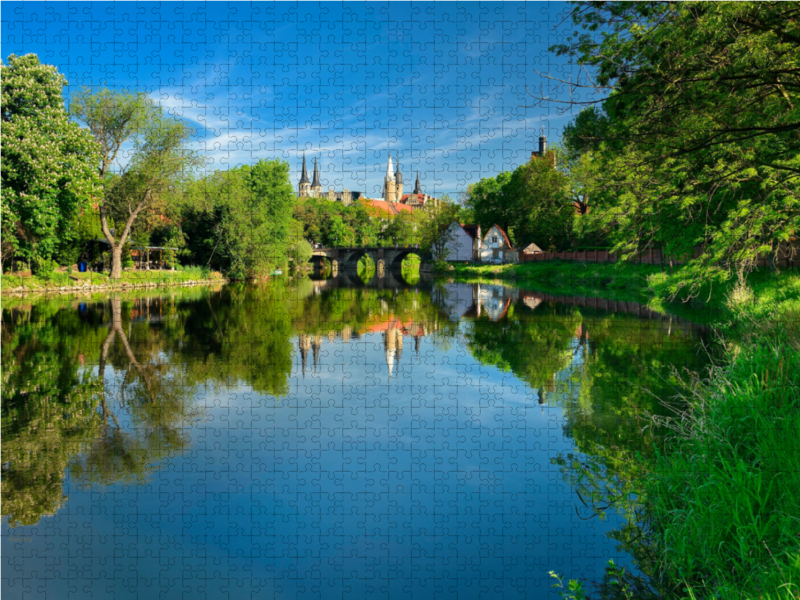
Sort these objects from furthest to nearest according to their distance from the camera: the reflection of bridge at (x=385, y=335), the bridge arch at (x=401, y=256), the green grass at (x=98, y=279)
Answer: the bridge arch at (x=401, y=256), the green grass at (x=98, y=279), the reflection of bridge at (x=385, y=335)

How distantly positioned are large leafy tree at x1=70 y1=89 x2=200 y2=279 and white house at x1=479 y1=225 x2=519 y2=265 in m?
44.2

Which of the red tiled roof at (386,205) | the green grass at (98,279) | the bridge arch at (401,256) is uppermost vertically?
the red tiled roof at (386,205)

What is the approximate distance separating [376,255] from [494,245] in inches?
815

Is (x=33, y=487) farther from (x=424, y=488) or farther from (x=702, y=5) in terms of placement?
(x=702, y=5)

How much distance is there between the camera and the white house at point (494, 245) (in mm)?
78812

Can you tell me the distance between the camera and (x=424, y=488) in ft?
24.5

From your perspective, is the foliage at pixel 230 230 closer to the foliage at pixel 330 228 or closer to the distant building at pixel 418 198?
the foliage at pixel 330 228

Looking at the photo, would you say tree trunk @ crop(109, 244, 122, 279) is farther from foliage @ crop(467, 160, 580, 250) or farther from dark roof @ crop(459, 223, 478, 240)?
dark roof @ crop(459, 223, 478, 240)

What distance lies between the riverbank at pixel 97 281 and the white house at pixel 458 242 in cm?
3155

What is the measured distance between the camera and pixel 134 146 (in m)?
44.0

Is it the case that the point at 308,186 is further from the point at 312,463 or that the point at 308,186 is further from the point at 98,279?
the point at 312,463

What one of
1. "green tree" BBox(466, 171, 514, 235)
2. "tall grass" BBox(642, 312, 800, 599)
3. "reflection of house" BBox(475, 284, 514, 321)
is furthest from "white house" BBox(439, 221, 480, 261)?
"tall grass" BBox(642, 312, 800, 599)

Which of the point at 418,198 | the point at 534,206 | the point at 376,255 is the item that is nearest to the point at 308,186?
the point at 418,198

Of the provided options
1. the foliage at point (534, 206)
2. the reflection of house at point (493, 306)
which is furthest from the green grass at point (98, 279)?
the foliage at point (534, 206)
